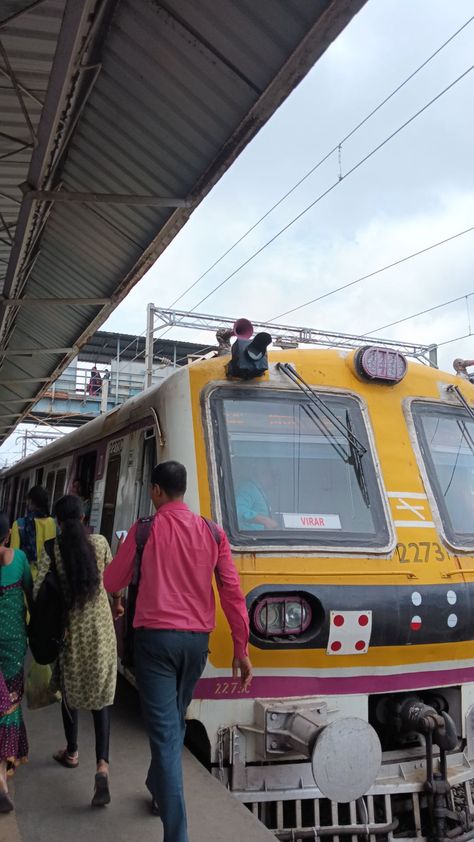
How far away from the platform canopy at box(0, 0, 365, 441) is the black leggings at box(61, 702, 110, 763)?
3.21 meters

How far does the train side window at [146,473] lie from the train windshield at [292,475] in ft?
2.08

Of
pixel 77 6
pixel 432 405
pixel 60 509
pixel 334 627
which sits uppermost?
pixel 77 6

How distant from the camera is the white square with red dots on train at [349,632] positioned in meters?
3.34

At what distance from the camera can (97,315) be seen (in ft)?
26.4

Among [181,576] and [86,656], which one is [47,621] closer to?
[86,656]

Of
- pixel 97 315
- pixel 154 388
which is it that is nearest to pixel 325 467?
pixel 154 388

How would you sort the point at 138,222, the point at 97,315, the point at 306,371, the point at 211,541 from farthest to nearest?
the point at 97,315 → the point at 138,222 → the point at 306,371 → the point at 211,541

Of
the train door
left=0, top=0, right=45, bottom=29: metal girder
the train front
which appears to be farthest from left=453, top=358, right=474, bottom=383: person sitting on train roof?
left=0, top=0, right=45, bottom=29: metal girder

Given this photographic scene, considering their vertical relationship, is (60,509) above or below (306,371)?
below

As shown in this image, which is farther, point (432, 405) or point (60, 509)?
point (432, 405)

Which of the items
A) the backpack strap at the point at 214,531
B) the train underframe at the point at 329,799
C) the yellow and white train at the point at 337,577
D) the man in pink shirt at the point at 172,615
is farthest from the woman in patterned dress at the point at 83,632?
the backpack strap at the point at 214,531

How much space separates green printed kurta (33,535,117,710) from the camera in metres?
3.15

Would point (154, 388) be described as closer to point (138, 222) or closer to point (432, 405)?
point (432, 405)

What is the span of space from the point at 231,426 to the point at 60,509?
105 centimetres
